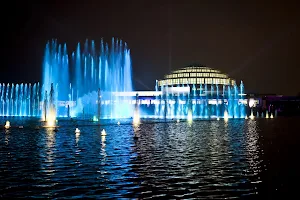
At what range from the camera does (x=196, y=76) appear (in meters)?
145

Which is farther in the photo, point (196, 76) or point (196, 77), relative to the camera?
point (196, 76)

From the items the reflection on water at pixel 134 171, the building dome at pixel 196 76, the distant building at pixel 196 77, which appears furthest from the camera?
the building dome at pixel 196 76

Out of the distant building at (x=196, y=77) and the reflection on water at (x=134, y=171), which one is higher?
the distant building at (x=196, y=77)

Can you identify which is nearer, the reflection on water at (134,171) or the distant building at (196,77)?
the reflection on water at (134,171)

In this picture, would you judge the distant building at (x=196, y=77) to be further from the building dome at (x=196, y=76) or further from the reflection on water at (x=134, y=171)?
the reflection on water at (x=134, y=171)

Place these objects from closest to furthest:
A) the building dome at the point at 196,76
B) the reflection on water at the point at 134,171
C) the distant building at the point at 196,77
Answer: the reflection on water at the point at 134,171
the distant building at the point at 196,77
the building dome at the point at 196,76

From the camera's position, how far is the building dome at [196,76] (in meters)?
144

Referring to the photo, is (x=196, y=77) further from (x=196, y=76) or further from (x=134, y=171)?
(x=134, y=171)

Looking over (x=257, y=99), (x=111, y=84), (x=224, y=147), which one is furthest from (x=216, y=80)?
(x=224, y=147)

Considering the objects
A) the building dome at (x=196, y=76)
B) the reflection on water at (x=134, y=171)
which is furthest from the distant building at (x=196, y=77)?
the reflection on water at (x=134, y=171)

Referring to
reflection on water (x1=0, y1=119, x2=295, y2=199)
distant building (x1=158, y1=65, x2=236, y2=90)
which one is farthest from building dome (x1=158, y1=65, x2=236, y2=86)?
reflection on water (x1=0, y1=119, x2=295, y2=199)

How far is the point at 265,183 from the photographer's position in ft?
35.1

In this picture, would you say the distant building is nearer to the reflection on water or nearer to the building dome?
the building dome

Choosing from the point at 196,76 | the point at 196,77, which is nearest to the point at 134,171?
the point at 196,77
